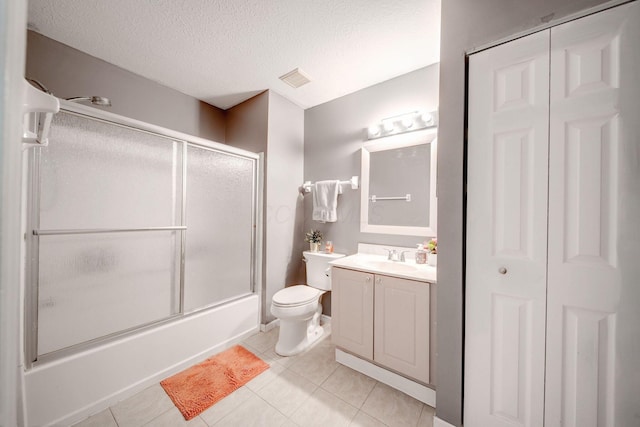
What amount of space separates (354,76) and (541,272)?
76.0 inches

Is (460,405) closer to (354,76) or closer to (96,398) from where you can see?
(96,398)

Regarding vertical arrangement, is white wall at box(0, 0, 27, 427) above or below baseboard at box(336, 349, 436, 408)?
above

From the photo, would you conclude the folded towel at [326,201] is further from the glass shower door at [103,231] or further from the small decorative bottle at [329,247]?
the glass shower door at [103,231]

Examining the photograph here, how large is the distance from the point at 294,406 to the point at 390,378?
663 mm

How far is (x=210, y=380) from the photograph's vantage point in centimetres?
160

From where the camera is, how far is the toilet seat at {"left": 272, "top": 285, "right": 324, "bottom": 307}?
1.86m

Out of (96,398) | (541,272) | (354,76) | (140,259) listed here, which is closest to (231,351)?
(96,398)

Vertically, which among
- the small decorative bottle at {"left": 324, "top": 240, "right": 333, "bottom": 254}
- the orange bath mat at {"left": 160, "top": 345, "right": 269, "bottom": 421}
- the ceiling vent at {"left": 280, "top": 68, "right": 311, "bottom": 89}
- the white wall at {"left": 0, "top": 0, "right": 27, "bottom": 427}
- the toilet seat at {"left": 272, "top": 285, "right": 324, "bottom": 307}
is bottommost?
the orange bath mat at {"left": 160, "top": 345, "right": 269, "bottom": 421}

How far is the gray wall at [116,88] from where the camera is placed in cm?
164

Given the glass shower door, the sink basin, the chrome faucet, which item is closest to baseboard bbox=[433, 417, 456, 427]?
the sink basin

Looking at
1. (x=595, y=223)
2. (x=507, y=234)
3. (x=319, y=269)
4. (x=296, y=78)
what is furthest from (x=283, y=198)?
(x=595, y=223)

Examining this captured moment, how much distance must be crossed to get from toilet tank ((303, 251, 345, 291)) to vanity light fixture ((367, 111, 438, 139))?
122 cm

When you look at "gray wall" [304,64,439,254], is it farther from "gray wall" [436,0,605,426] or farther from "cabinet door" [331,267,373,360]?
"gray wall" [436,0,605,426]

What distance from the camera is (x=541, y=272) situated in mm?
1026
